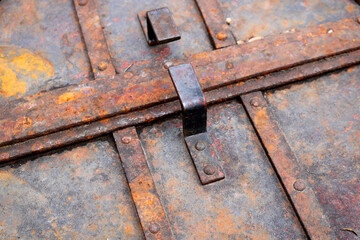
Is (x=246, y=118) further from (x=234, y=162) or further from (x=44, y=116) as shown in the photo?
(x=44, y=116)

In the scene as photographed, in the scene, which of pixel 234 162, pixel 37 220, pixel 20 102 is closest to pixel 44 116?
pixel 20 102

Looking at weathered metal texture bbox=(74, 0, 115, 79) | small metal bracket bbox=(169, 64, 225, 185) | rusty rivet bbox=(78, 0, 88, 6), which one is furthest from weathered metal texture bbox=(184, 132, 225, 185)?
rusty rivet bbox=(78, 0, 88, 6)

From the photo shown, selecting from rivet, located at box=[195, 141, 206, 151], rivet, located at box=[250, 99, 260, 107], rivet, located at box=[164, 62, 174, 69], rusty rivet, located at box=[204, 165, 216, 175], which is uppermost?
rivet, located at box=[164, 62, 174, 69]

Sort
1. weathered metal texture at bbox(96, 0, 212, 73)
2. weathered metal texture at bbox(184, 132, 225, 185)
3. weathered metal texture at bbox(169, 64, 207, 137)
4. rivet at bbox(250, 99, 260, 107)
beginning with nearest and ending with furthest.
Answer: weathered metal texture at bbox(169, 64, 207, 137), weathered metal texture at bbox(184, 132, 225, 185), rivet at bbox(250, 99, 260, 107), weathered metal texture at bbox(96, 0, 212, 73)

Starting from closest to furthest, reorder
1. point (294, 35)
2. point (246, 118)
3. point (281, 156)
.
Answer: point (281, 156)
point (246, 118)
point (294, 35)

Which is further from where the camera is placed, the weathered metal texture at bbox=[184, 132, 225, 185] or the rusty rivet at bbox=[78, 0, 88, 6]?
the rusty rivet at bbox=[78, 0, 88, 6]

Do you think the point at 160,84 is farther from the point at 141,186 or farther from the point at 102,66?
the point at 141,186

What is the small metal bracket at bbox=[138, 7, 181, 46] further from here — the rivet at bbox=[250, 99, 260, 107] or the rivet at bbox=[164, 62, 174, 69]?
the rivet at bbox=[250, 99, 260, 107]
